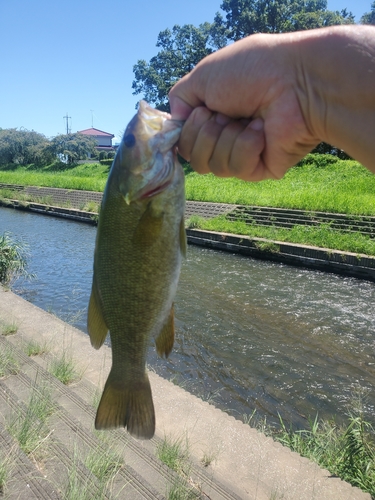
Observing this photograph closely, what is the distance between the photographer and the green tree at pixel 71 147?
51781 millimetres

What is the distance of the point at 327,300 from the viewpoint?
36.4 feet

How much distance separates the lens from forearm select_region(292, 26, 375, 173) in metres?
1.48

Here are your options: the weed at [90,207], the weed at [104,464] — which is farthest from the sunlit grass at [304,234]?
the weed at [104,464]

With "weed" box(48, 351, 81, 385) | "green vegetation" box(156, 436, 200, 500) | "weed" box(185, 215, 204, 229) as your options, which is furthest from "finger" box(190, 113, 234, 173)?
"weed" box(185, 215, 204, 229)

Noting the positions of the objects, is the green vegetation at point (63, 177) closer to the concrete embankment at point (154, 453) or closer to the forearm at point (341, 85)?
the concrete embankment at point (154, 453)

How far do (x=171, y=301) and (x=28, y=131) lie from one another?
61.3 m

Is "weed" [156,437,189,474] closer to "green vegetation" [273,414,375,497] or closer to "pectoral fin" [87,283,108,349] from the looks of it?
"green vegetation" [273,414,375,497]

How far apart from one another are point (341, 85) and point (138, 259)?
100 centimetres

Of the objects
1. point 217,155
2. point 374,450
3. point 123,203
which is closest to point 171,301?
point 123,203

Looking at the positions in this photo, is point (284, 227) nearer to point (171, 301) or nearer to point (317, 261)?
point (317, 261)

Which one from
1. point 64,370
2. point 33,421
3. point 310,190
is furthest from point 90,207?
point 33,421

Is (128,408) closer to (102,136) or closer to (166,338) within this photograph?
(166,338)

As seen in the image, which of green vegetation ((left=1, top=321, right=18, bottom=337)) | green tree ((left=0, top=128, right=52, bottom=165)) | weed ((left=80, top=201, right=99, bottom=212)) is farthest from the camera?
green tree ((left=0, top=128, right=52, bottom=165))

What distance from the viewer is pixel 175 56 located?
155 ft
